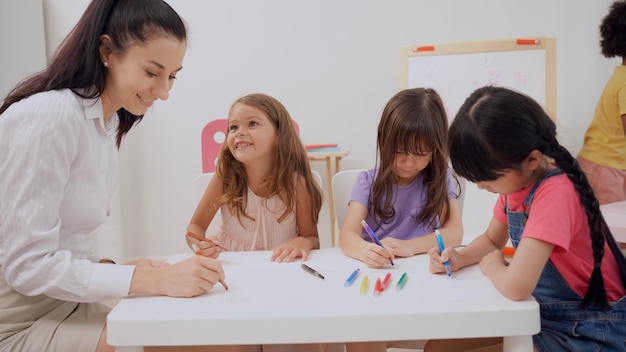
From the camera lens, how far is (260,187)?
1.73 metres

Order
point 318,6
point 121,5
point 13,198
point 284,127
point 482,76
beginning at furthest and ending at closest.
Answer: point 318,6, point 482,76, point 284,127, point 121,5, point 13,198

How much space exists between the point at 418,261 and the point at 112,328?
650 millimetres

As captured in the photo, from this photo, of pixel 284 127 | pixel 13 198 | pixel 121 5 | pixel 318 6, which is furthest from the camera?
pixel 318 6

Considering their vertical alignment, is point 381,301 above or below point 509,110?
below

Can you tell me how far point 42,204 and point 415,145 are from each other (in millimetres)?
931

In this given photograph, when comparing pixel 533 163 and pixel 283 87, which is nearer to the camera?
pixel 533 163

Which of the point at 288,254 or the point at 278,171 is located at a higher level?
the point at 278,171

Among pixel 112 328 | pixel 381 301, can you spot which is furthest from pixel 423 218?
pixel 112 328

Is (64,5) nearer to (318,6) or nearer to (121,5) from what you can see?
(318,6)

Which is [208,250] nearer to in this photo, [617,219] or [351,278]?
[351,278]

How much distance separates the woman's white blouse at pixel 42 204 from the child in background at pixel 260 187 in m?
0.69

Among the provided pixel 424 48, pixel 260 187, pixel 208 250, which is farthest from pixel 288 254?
pixel 424 48

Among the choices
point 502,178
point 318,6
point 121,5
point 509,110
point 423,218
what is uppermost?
point 318,6

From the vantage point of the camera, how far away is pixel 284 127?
175 centimetres
